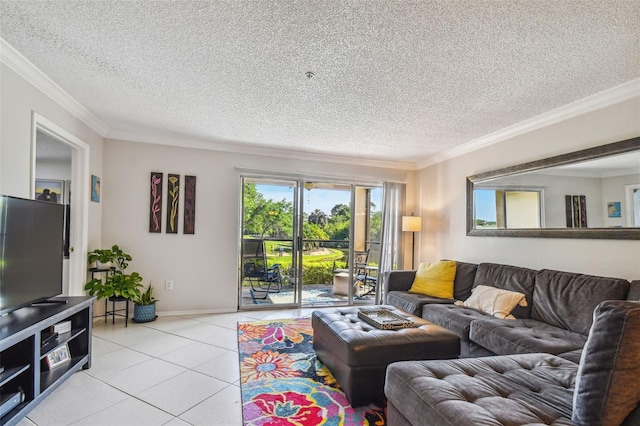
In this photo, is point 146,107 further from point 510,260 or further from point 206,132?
point 510,260

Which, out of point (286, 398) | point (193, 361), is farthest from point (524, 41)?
point (193, 361)

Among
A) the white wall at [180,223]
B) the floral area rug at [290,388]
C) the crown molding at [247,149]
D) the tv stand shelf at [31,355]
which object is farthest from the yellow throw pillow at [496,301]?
the tv stand shelf at [31,355]

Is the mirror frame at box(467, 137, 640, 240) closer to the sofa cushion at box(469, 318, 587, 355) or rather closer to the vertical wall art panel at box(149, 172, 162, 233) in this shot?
Answer: the sofa cushion at box(469, 318, 587, 355)

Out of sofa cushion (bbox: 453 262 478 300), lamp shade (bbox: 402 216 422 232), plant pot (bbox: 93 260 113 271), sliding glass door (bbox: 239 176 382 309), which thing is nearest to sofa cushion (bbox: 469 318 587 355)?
sofa cushion (bbox: 453 262 478 300)

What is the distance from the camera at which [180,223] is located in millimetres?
4074

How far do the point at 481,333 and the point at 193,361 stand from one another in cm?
235

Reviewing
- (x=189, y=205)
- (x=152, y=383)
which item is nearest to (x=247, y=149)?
(x=189, y=205)

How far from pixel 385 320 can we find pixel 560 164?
220cm

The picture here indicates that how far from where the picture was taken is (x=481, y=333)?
2416 millimetres

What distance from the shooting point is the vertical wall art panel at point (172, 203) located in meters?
4.03

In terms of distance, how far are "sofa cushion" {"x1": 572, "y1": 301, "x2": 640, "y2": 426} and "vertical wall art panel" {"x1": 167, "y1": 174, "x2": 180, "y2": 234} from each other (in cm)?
410

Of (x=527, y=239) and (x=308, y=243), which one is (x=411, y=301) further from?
(x=308, y=243)

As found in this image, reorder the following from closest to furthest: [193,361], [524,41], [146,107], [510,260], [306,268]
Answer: [524,41], [193,361], [146,107], [510,260], [306,268]

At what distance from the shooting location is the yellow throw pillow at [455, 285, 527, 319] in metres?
2.74
